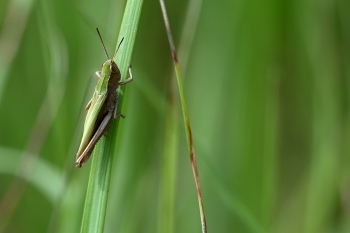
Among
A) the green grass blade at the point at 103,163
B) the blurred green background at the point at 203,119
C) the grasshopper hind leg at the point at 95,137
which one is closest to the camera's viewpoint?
the green grass blade at the point at 103,163

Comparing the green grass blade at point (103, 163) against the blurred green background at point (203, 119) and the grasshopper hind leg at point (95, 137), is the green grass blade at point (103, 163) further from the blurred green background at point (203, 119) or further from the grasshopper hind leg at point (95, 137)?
the blurred green background at point (203, 119)

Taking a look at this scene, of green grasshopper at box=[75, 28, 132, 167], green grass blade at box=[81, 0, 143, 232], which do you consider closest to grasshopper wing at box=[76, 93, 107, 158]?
green grasshopper at box=[75, 28, 132, 167]

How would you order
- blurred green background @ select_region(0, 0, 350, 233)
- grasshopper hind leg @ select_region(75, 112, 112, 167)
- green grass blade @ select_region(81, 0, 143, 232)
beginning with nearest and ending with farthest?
1. green grass blade @ select_region(81, 0, 143, 232)
2. grasshopper hind leg @ select_region(75, 112, 112, 167)
3. blurred green background @ select_region(0, 0, 350, 233)

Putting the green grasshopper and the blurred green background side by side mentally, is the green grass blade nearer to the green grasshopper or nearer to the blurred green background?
the green grasshopper

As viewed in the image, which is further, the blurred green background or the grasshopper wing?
the blurred green background

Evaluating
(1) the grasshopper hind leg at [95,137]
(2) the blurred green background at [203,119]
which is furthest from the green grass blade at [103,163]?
(2) the blurred green background at [203,119]

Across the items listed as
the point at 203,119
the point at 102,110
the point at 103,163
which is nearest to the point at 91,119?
the point at 102,110

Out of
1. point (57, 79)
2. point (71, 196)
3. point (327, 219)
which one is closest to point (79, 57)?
point (57, 79)
